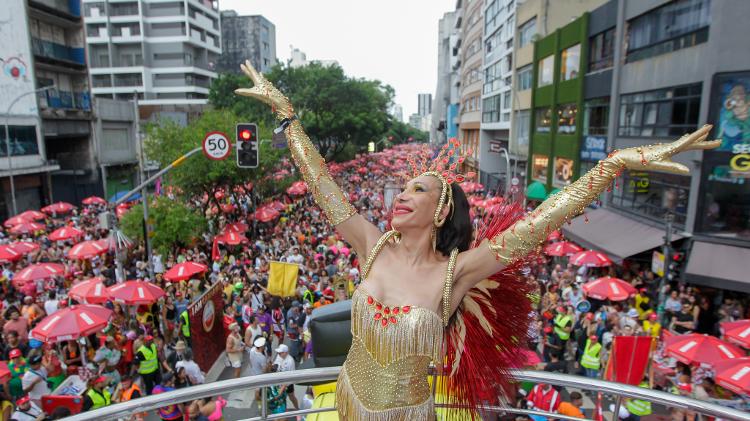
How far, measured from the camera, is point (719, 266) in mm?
12180

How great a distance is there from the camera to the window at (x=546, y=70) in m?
24.9

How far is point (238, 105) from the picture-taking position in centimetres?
3606

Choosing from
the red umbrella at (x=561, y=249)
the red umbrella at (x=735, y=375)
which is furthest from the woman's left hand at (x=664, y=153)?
the red umbrella at (x=561, y=249)

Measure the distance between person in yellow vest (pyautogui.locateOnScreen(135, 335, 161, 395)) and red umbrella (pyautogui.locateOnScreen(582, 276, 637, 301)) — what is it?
331 inches

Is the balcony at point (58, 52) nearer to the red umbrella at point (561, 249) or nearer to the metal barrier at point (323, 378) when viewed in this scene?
the red umbrella at point (561, 249)

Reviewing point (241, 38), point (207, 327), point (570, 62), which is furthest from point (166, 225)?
point (241, 38)

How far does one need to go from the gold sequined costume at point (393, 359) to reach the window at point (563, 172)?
810 inches

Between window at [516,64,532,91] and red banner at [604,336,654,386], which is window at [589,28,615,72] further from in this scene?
red banner at [604,336,654,386]

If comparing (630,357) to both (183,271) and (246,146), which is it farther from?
(183,271)

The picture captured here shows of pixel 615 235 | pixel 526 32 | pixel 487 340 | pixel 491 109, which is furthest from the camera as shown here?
pixel 491 109

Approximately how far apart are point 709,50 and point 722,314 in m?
6.82

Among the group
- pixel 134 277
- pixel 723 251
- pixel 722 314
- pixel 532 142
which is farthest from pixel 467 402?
pixel 532 142

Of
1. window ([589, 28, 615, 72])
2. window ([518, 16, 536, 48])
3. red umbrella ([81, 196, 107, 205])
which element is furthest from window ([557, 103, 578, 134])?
red umbrella ([81, 196, 107, 205])

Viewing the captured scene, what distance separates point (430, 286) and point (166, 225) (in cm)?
1579
